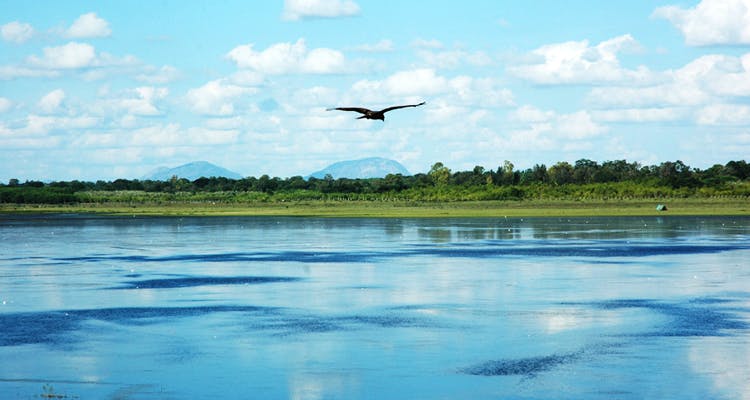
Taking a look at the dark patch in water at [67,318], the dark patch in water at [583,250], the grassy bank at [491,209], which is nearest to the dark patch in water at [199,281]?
the dark patch in water at [67,318]

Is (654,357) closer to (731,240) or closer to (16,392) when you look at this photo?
(16,392)

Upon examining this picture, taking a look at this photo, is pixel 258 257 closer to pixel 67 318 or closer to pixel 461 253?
pixel 461 253

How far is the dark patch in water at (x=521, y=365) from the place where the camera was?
19.4 meters

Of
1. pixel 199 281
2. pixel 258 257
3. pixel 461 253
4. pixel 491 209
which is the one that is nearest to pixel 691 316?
pixel 199 281

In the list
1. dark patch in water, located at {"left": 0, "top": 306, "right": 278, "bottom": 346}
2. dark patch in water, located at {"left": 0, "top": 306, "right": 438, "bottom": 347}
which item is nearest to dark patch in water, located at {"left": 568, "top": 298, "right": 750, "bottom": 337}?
dark patch in water, located at {"left": 0, "top": 306, "right": 438, "bottom": 347}

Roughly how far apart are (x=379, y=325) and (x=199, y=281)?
525 inches

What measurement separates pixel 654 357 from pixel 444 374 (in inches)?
186

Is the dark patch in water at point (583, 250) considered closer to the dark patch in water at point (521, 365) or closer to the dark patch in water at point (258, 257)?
the dark patch in water at point (258, 257)

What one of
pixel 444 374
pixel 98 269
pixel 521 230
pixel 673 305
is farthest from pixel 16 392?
pixel 521 230

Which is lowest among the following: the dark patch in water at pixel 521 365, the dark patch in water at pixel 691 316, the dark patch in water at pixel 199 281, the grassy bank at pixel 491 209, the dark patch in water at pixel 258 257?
the dark patch in water at pixel 521 365

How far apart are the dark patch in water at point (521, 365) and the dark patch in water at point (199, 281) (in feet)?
55.9

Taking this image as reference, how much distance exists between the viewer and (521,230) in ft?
248

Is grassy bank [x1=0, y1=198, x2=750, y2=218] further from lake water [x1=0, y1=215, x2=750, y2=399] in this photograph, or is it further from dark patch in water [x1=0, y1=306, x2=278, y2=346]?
dark patch in water [x1=0, y1=306, x2=278, y2=346]

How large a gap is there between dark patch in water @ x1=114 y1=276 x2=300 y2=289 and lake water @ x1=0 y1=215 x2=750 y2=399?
0.39 feet
